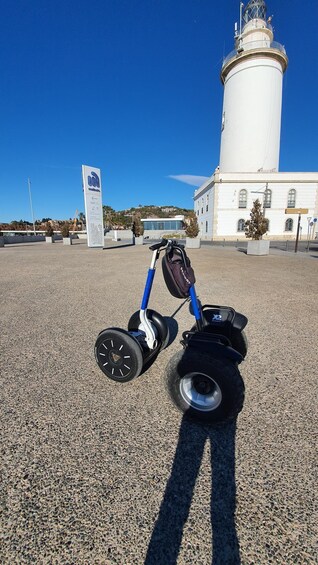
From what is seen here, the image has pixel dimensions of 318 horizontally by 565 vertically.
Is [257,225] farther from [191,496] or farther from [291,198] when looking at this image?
[291,198]

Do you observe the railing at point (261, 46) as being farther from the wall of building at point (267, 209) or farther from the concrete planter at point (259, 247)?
the concrete planter at point (259, 247)

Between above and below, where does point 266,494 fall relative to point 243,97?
below

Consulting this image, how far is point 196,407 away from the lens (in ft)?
7.34

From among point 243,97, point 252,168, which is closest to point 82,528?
point 252,168

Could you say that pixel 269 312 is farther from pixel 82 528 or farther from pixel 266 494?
pixel 82 528

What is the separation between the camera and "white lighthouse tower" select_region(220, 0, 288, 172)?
35.1 m

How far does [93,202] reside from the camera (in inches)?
779

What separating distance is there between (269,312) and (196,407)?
3771 millimetres

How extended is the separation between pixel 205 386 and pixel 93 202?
19.8 meters

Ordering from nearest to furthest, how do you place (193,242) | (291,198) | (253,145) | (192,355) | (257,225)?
1. (192,355)
2. (257,225)
3. (193,242)
4. (253,145)
5. (291,198)

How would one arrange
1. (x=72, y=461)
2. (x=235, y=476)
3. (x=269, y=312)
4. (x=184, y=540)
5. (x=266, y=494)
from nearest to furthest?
1. (x=184, y=540)
2. (x=266, y=494)
3. (x=235, y=476)
4. (x=72, y=461)
5. (x=269, y=312)

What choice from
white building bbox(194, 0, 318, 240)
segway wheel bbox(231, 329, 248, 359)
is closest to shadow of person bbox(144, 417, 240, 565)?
segway wheel bbox(231, 329, 248, 359)

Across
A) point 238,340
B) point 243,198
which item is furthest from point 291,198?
point 238,340

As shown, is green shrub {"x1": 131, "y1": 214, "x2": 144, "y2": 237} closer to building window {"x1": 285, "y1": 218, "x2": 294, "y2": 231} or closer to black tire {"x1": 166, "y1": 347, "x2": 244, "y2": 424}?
black tire {"x1": 166, "y1": 347, "x2": 244, "y2": 424}
